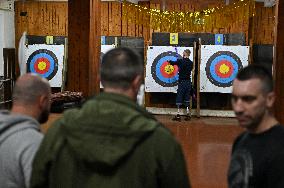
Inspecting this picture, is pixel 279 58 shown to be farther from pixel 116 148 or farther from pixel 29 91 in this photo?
pixel 116 148

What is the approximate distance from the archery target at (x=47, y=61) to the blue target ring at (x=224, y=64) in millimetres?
3432

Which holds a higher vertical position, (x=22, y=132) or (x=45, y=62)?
(x=45, y=62)

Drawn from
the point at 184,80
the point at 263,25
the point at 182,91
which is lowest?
the point at 182,91

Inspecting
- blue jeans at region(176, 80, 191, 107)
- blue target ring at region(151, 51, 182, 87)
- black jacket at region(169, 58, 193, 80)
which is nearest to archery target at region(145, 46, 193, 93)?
blue target ring at region(151, 51, 182, 87)

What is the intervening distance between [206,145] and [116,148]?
5.15 meters

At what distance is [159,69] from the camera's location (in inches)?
385

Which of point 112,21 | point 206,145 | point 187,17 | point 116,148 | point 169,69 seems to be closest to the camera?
point 116,148

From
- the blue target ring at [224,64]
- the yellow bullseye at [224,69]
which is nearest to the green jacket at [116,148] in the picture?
the blue target ring at [224,64]

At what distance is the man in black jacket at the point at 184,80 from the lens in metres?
8.84

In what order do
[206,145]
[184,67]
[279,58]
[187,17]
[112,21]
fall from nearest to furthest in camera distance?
[279,58]
[206,145]
[184,67]
[187,17]
[112,21]

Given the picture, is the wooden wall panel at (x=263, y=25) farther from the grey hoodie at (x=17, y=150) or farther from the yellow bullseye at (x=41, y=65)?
the grey hoodie at (x=17, y=150)

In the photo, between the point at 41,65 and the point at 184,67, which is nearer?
the point at 184,67

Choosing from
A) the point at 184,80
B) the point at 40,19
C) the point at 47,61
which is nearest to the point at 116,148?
the point at 184,80

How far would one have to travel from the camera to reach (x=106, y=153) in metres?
1.45
